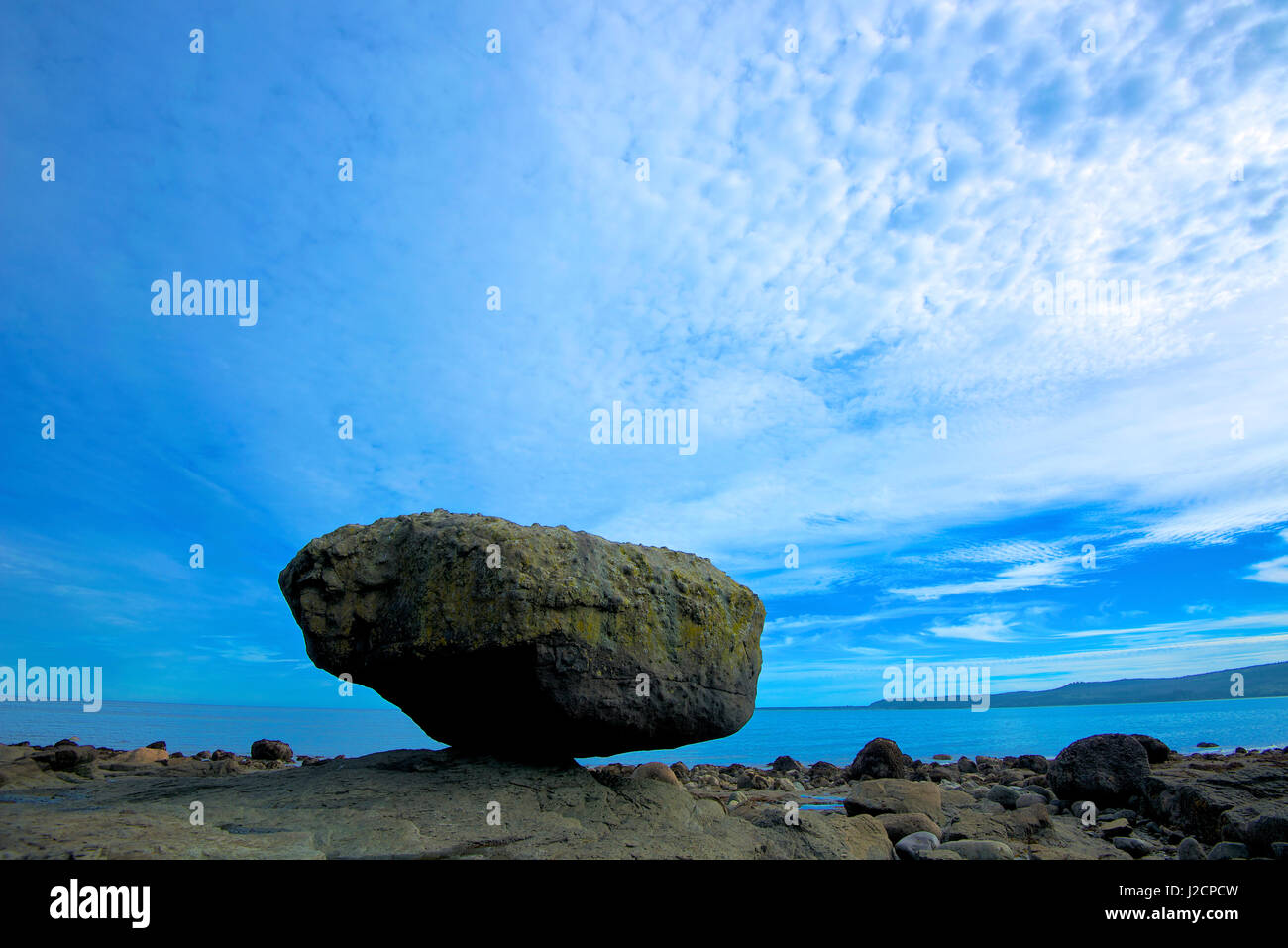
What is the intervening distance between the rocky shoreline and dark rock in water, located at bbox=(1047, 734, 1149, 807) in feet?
0.09

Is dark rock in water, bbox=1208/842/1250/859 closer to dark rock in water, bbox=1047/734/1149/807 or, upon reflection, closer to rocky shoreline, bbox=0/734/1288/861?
rocky shoreline, bbox=0/734/1288/861

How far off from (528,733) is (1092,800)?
9.58 metres

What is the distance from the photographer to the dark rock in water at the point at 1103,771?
11.3 metres

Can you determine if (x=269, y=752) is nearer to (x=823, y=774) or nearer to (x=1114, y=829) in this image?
(x=823, y=774)

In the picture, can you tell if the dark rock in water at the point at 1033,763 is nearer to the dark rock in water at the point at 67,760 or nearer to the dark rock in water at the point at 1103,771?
the dark rock in water at the point at 1103,771

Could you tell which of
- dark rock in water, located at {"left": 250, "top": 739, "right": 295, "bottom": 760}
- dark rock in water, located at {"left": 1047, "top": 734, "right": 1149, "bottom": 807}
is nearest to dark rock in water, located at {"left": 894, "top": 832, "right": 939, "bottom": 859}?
dark rock in water, located at {"left": 1047, "top": 734, "right": 1149, "bottom": 807}

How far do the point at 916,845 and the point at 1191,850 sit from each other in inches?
133

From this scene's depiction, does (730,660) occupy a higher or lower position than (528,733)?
higher

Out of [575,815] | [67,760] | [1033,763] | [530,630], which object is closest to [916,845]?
[575,815]

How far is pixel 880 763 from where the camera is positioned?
1588 centimetres

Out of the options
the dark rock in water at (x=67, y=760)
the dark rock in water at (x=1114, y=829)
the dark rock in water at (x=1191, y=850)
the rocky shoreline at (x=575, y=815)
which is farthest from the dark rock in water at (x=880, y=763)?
the dark rock in water at (x=67, y=760)
